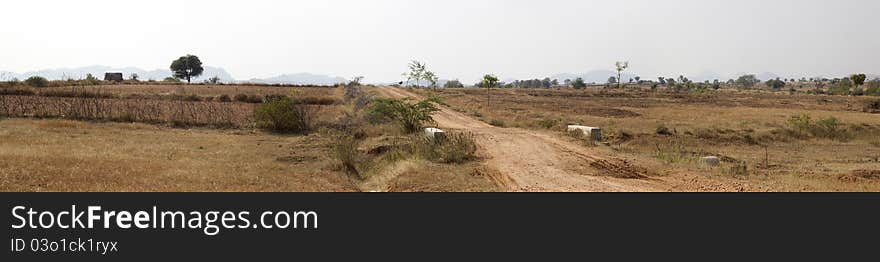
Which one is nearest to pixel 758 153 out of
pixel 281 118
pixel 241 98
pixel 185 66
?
pixel 281 118

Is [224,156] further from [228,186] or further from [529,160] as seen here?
[529,160]

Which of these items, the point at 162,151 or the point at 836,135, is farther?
the point at 836,135

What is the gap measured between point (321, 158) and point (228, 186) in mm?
5266

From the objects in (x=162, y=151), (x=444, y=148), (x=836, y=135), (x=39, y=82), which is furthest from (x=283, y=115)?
(x=39, y=82)

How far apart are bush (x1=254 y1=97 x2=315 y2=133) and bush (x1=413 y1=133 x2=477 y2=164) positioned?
9.03 meters

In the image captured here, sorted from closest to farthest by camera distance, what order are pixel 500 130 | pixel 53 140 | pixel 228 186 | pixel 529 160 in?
pixel 228 186 → pixel 529 160 → pixel 53 140 → pixel 500 130

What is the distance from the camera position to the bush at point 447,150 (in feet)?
49.2

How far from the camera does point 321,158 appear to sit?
1675 cm

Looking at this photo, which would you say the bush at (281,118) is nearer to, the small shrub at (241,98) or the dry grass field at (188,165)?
the dry grass field at (188,165)

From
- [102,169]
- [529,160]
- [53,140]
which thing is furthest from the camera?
[53,140]

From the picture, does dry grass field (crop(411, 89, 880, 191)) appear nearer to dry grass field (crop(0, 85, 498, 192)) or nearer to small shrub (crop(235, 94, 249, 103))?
dry grass field (crop(0, 85, 498, 192))

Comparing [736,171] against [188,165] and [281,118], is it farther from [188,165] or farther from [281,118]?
[281,118]

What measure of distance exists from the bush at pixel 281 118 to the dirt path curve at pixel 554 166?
310 inches

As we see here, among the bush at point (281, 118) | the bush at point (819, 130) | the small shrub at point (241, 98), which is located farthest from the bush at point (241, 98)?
the bush at point (819, 130)
